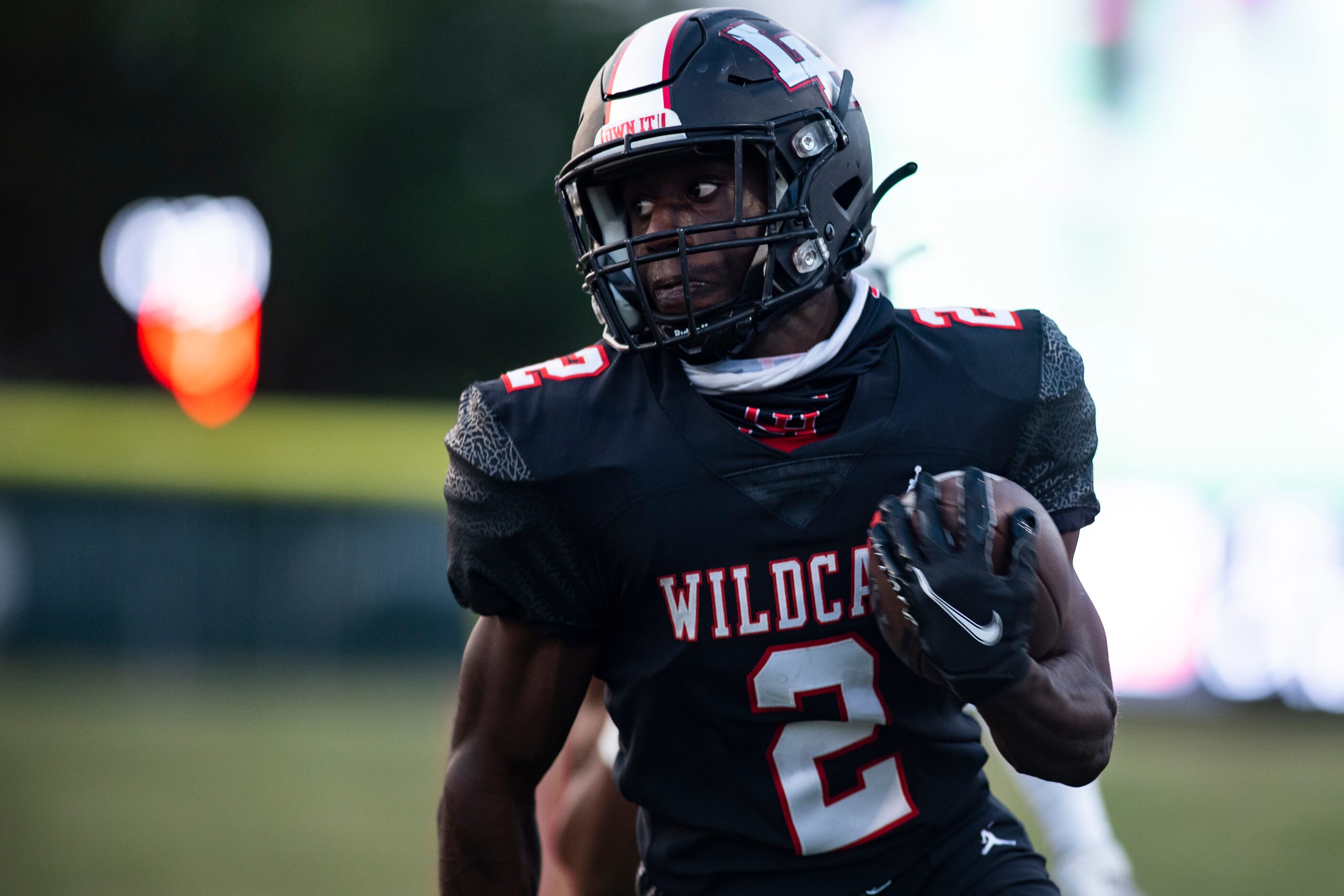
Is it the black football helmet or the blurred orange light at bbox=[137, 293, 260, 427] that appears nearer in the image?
the black football helmet

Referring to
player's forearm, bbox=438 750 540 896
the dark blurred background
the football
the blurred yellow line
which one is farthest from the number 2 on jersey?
the dark blurred background

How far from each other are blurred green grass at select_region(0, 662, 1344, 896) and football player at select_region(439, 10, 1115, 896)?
3.26m

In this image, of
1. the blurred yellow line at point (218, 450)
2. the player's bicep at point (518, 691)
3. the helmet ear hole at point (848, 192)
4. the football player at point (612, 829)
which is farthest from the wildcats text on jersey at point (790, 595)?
the blurred yellow line at point (218, 450)

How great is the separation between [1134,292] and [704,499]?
8.36 metres

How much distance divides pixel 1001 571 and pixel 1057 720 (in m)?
0.21

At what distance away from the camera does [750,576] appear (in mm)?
2025

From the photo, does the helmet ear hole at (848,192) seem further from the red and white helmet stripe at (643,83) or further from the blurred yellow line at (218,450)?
the blurred yellow line at (218,450)

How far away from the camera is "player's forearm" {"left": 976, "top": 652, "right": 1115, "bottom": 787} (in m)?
1.84

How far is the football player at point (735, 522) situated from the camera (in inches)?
80.0

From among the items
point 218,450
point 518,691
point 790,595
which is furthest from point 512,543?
point 218,450

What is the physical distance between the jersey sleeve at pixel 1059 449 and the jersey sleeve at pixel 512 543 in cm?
65

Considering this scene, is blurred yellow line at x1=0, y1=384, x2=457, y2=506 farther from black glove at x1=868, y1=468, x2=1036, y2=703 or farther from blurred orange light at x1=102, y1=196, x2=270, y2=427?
black glove at x1=868, y1=468, x2=1036, y2=703

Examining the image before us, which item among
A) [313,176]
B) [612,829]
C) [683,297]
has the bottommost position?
[612,829]

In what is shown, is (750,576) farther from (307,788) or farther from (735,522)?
(307,788)
